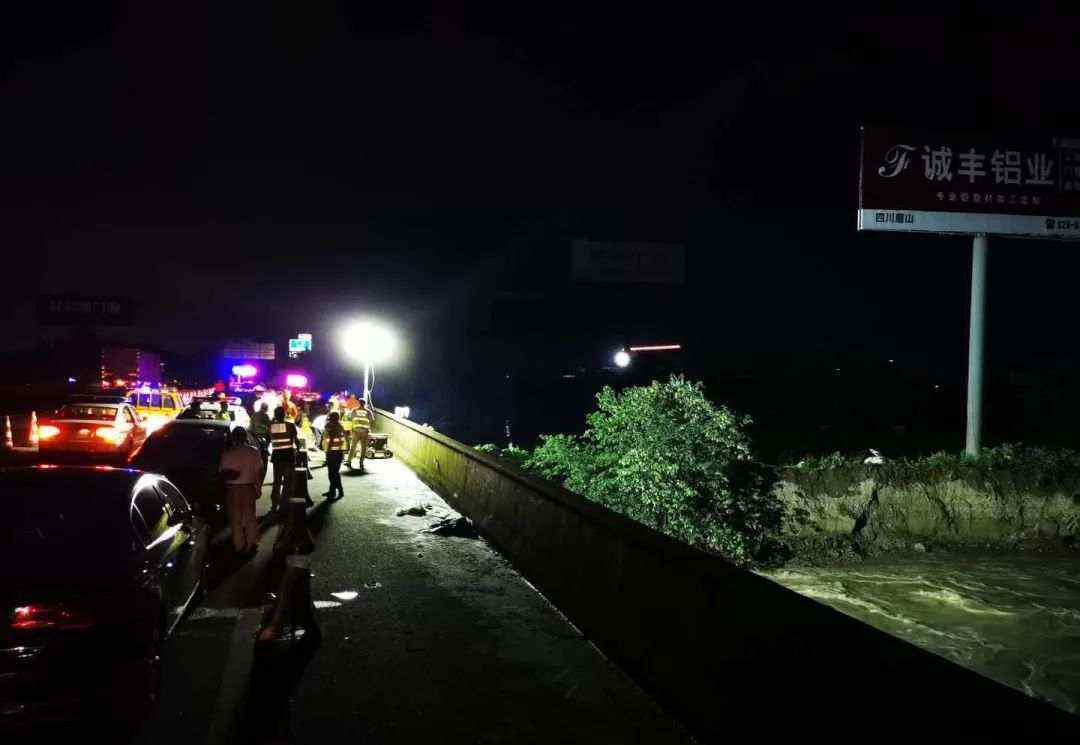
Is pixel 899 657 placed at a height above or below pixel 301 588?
above

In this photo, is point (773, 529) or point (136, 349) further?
point (136, 349)

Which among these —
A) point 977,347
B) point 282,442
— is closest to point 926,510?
point 977,347

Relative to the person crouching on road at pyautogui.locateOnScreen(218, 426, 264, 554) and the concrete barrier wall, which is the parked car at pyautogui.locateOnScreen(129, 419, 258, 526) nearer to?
the person crouching on road at pyautogui.locateOnScreen(218, 426, 264, 554)

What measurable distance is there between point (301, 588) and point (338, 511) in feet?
22.4

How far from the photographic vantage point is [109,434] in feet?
52.6

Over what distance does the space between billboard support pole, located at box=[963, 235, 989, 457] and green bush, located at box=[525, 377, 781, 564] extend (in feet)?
27.4

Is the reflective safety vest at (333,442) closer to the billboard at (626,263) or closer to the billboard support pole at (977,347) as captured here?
the billboard support pole at (977,347)

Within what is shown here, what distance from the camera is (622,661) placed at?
5699 mm

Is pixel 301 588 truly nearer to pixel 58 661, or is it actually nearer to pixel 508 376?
pixel 58 661

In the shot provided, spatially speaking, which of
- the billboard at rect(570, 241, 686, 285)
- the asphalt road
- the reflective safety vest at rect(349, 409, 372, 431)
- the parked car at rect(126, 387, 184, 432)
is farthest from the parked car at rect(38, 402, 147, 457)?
the billboard at rect(570, 241, 686, 285)

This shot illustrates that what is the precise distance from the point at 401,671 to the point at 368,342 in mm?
29470

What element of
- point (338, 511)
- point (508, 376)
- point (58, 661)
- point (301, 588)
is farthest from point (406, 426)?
point (508, 376)

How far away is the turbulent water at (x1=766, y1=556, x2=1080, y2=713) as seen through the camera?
1128 centimetres

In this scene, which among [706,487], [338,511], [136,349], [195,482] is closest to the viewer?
[195,482]
